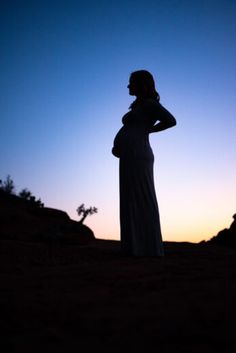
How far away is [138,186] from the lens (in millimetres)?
4371

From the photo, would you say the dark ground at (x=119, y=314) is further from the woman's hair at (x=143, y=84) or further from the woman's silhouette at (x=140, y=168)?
the woman's hair at (x=143, y=84)

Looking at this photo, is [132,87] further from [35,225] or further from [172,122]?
[35,225]

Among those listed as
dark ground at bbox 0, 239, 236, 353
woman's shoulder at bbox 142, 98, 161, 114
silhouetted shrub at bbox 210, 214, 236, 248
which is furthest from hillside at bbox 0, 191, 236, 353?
silhouetted shrub at bbox 210, 214, 236, 248

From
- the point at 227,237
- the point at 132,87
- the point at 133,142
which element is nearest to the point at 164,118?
the point at 133,142

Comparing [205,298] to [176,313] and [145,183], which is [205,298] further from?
[145,183]

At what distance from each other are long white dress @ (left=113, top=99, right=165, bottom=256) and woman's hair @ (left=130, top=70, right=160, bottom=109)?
23 cm

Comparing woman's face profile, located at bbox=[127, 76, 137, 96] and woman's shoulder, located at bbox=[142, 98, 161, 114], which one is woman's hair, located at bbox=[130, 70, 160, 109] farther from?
woman's shoulder, located at bbox=[142, 98, 161, 114]

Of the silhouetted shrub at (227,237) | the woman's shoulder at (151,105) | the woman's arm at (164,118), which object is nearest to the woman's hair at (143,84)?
the woman's shoulder at (151,105)

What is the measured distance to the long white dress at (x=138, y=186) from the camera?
13.7 ft

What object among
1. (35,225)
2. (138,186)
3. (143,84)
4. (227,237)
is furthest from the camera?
(35,225)

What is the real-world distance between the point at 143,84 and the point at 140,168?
124 cm

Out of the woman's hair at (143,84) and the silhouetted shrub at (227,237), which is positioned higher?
the woman's hair at (143,84)

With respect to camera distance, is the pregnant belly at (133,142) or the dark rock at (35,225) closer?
the pregnant belly at (133,142)

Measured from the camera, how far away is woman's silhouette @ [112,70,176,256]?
418cm
